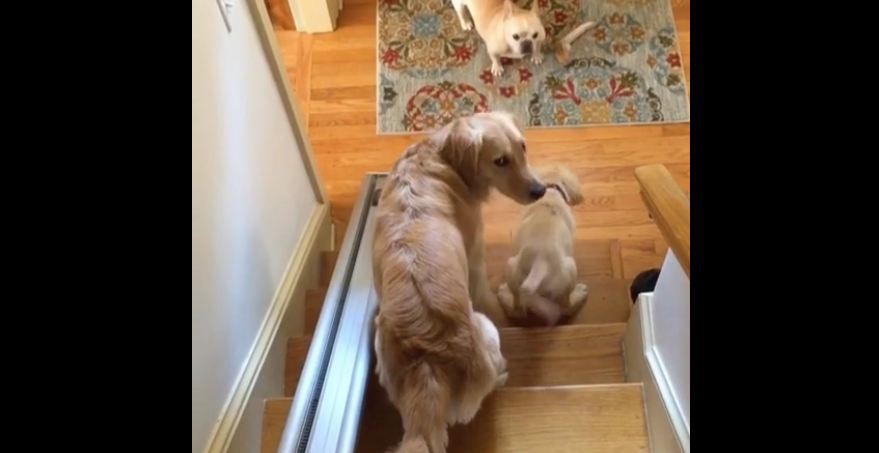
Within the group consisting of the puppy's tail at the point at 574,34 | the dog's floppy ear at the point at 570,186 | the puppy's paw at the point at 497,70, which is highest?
the puppy's tail at the point at 574,34

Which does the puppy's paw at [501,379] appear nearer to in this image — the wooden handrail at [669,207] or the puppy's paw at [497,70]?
the wooden handrail at [669,207]

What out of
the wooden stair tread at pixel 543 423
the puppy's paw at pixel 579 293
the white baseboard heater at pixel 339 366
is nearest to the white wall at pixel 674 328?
the wooden stair tread at pixel 543 423

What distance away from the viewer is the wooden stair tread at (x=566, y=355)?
1.92 metres

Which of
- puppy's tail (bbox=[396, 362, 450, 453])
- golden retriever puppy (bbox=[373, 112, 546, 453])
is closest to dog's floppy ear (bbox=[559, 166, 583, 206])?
golden retriever puppy (bbox=[373, 112, 546, 453])

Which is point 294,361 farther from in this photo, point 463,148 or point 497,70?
point 497,70

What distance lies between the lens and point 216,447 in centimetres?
146

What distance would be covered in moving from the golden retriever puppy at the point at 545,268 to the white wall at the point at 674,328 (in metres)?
0.39

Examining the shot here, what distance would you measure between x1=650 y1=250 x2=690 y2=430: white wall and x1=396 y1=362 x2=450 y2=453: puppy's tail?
0.46m

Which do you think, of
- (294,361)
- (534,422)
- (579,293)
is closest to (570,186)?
(579,293)

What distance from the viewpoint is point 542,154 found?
114 inches
